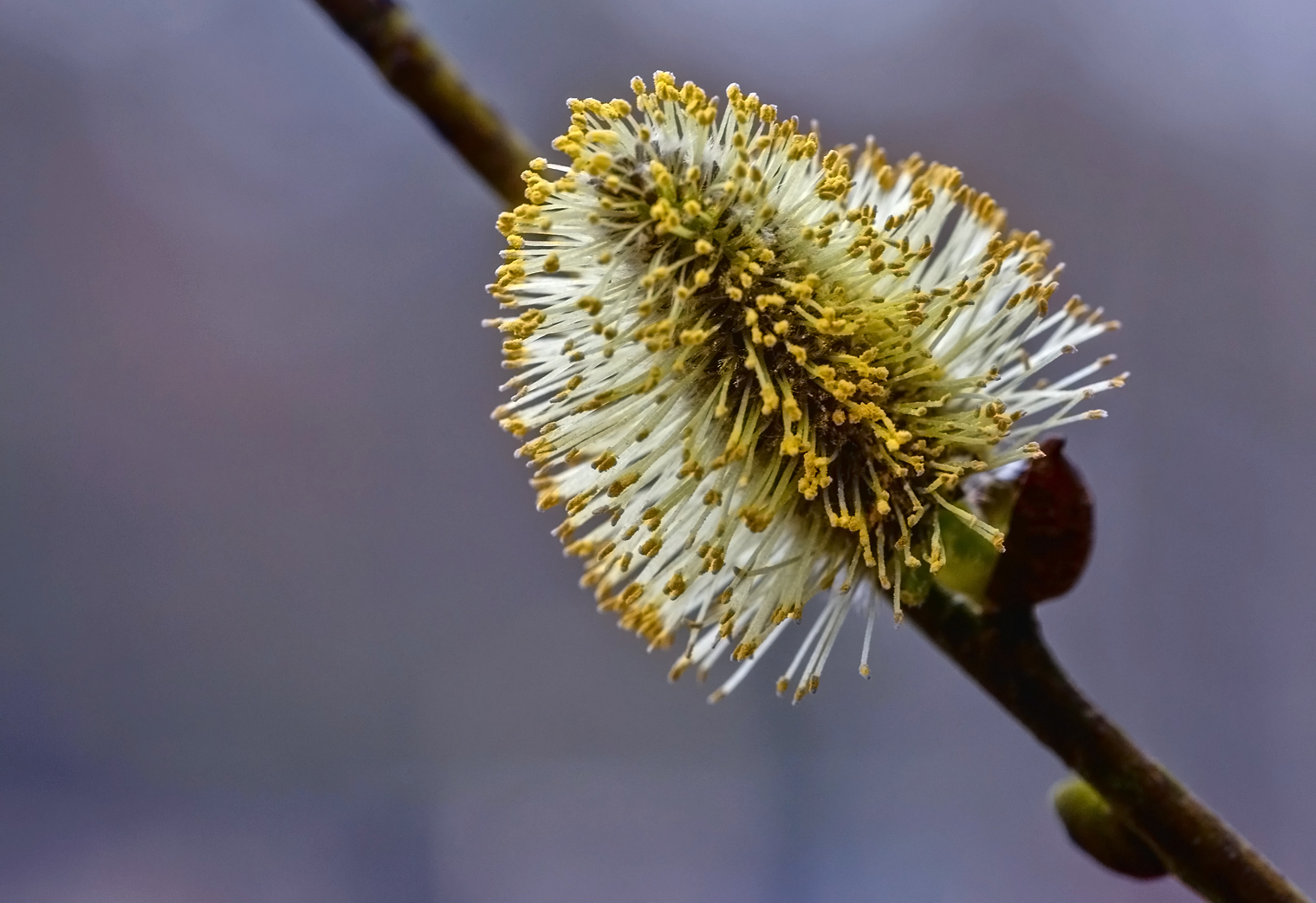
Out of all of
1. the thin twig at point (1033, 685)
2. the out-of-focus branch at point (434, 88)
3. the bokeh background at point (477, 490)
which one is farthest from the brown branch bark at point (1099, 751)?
the bokeh background at point (477, 490)

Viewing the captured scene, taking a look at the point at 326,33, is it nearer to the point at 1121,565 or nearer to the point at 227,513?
the point at 227,513

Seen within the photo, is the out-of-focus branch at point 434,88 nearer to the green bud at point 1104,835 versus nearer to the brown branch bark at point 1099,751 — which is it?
the brown branch bark at point 1099,751

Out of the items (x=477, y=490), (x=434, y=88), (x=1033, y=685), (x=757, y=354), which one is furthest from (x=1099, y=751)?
(x=477, y=490)

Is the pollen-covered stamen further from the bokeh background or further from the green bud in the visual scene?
the bokeh background

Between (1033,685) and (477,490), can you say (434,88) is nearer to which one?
(1033,685)

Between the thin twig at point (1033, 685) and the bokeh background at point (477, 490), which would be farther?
the bokeh background at point (477, 490)

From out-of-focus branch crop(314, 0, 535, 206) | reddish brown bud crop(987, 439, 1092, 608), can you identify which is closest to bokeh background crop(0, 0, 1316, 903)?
out-of-focus branch crop(314, 0, 535, 206)

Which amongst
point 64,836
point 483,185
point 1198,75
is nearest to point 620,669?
point 64,836
